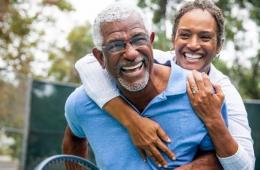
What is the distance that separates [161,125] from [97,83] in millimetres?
361

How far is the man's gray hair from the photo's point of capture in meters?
2.41

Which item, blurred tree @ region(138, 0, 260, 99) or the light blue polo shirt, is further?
blurred tree @ region(138, 0, 260, 99)

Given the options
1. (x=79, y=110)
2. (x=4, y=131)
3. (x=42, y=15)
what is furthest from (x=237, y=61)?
(x=79, y=110)

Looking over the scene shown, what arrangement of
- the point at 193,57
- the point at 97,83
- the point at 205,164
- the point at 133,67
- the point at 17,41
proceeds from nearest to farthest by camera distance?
the point at 133,67
the point at 205,164
the point at 97,83
the point at 193,57
the point at 17,41

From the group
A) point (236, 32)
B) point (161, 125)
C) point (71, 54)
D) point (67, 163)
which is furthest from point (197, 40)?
point (71, 54)

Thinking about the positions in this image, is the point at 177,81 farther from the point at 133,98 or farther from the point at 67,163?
the point at 67,163

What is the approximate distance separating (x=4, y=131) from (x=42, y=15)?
7.72m

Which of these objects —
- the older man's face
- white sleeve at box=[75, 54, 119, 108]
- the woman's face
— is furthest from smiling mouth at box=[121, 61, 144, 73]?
the woman's face

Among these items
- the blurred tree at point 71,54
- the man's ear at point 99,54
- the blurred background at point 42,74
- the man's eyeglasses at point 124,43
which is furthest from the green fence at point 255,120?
the blurred tree at point 71,54

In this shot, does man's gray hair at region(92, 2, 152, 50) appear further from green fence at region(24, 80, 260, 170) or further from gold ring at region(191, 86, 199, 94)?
green fence at region(24, 80, 260, 170)

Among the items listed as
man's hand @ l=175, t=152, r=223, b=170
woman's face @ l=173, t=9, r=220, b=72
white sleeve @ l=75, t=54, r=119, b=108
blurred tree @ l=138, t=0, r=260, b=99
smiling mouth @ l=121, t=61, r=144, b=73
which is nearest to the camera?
smiling mouth @ l=121, t=61, r=144, b=73

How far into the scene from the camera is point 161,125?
8.39 feet

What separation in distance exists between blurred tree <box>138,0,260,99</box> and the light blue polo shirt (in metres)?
6.90

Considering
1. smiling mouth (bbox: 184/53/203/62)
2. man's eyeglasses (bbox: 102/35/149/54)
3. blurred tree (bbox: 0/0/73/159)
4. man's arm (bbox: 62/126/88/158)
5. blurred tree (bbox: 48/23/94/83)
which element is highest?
man's eyeglasses (bbox: 102/35/149/54)
